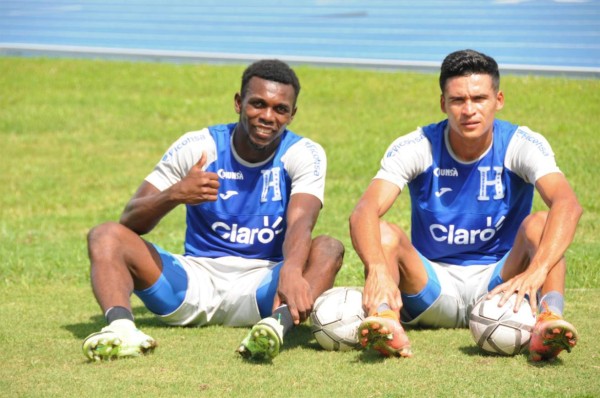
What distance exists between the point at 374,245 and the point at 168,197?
53.1 inches

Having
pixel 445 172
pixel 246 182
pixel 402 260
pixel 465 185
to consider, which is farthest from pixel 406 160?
pixel 246 182

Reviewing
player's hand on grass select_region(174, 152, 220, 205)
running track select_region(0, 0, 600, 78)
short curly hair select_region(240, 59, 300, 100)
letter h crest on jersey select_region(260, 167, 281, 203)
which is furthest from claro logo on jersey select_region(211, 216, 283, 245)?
running track select_region(0, 0, 600, 78)

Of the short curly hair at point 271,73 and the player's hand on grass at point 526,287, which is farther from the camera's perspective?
the short curly hair at point 271,73

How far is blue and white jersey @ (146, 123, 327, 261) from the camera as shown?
6.95m

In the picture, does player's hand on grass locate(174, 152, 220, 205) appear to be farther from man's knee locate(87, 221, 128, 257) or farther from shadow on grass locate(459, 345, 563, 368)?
shadow on grass locate(459, 345, 563, 368)

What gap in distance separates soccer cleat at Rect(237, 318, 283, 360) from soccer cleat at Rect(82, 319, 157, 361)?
603 millimetres

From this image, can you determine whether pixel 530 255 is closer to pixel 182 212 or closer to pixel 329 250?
pixel 329 250

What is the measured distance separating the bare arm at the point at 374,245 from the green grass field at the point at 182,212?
36cm

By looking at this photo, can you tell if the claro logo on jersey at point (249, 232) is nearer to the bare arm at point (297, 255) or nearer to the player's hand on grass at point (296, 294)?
the bare arm at point (297, 255)

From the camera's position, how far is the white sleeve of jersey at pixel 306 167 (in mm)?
6824

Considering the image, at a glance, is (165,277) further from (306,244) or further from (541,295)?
(541,295)

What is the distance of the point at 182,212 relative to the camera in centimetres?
1319

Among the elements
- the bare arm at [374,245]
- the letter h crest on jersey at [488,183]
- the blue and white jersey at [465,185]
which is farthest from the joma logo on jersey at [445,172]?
the bare arm at [374,245]

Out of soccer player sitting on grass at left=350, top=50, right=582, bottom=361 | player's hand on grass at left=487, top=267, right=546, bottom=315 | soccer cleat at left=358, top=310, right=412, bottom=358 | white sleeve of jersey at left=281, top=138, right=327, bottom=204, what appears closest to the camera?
soccer cleat at left=358, top=310, right=412, bottom=358
